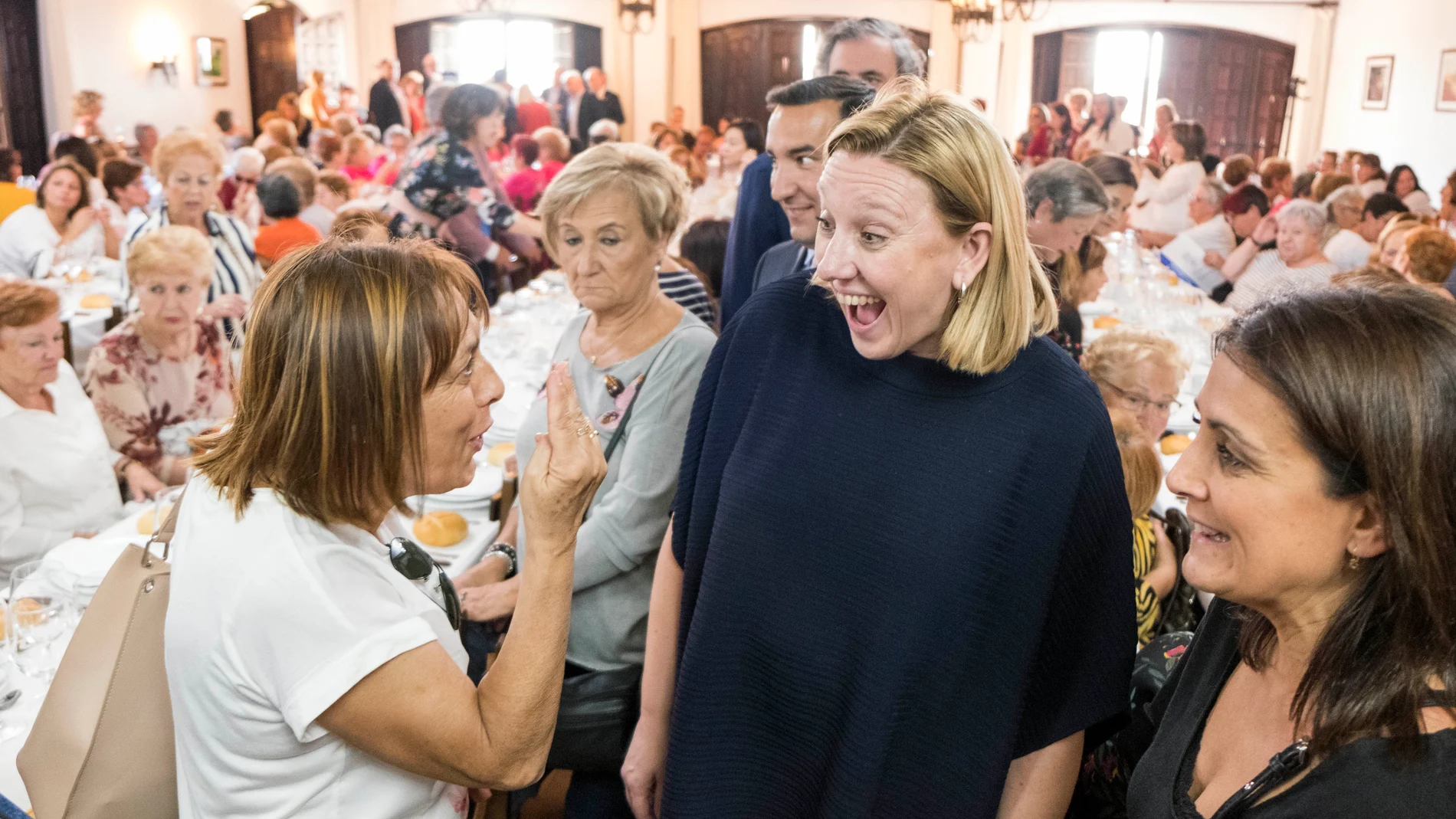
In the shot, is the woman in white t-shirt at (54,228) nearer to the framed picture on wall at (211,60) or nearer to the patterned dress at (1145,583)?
the patterned dress at (1145,583)

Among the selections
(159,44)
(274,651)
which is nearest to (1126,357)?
(274,651)

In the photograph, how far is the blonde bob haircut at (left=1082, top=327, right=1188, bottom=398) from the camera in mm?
2834

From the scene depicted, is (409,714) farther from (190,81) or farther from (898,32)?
(190,81)

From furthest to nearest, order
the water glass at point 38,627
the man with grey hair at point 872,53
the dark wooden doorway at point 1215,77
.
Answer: the dark wooden doorway at point 1215,77 < the man with grey hair at point 872,53 < the water glass at point 38,627

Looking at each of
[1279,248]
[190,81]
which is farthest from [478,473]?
[190,81]

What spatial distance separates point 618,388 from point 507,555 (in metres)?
0.50

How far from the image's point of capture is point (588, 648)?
204 cm

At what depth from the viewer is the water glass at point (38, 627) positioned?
2014 millimetres

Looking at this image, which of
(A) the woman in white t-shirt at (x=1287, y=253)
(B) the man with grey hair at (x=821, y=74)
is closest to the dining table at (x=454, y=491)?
(B) the man with grey hair at (x=821, y=74)

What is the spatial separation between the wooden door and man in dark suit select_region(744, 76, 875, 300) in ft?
46.4

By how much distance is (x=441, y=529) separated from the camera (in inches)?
104

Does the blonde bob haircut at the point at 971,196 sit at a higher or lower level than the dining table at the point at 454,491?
higher

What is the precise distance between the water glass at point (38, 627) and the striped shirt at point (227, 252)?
2363 mm

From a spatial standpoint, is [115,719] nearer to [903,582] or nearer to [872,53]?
[903,582]
